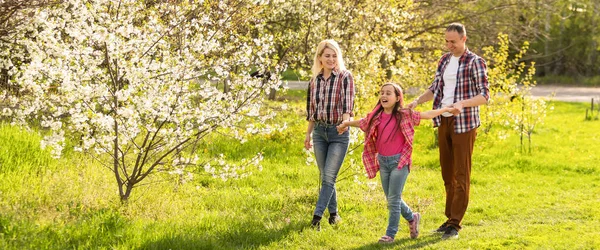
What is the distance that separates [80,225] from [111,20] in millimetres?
1943

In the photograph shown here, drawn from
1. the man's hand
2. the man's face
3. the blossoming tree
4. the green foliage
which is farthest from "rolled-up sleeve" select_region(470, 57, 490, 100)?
the green foliage

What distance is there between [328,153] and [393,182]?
0.74 metres

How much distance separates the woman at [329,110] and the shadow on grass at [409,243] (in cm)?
65

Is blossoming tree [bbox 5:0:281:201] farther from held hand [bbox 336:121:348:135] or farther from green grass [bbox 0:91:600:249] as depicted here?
held hand [bbox 336:121:348:135]

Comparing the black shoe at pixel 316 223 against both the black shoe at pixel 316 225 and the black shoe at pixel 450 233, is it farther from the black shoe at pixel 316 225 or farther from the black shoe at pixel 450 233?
the black shoe at pixel 450 233

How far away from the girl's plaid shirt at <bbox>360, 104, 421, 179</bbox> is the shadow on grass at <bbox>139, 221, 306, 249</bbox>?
0.98m

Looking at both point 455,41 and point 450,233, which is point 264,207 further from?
point 455,41

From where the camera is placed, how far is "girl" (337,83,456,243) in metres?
5.78

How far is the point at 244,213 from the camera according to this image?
7.09 m

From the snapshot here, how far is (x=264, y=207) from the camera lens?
7.40 meters

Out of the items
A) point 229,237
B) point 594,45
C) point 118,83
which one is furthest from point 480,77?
point 594,45

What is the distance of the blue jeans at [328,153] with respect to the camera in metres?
6.21

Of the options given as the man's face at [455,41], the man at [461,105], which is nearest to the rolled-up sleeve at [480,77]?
the man at [461,105]

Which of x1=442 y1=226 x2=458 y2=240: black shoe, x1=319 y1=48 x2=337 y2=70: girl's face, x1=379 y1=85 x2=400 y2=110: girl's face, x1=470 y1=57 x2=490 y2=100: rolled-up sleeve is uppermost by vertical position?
x1=319 y1=48 x2=337 y2=70: girl's face
